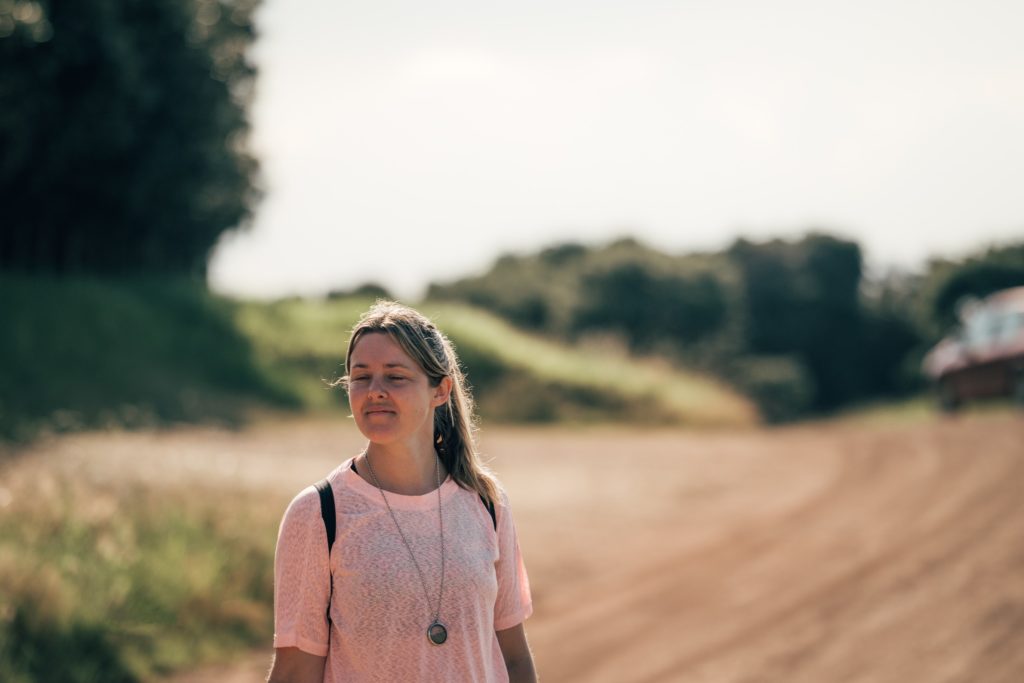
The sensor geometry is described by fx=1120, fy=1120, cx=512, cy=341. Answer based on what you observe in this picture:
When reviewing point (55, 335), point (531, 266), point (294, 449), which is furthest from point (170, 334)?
point (531, 266)

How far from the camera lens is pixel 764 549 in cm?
1164

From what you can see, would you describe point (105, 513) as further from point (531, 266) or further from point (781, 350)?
point (531, 266)

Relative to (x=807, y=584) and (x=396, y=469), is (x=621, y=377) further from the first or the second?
(x=396, y=469)

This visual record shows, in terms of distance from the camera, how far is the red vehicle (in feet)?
61.0

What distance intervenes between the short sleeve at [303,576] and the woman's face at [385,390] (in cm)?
24

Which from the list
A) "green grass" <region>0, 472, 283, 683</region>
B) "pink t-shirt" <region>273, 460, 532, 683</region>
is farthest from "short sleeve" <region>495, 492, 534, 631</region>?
"green grass" <region>0, 472, 283, 683</region>

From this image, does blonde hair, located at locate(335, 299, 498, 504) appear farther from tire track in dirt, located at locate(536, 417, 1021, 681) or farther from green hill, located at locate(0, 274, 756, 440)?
green hill, located at locate(0, 274, 756, 440)

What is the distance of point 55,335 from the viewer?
81.0 ft

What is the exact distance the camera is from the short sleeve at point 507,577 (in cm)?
287

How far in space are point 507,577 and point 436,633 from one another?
30 cm

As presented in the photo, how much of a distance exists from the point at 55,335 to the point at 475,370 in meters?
10.4

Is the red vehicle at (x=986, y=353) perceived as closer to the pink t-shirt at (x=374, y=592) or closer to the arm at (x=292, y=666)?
the pink t-shirt at (x=374, y=592)

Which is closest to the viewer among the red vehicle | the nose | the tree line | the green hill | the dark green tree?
the nose

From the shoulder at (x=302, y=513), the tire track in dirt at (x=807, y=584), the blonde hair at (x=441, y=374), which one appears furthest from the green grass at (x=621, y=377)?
the shoulder at (x=302, y=513)
